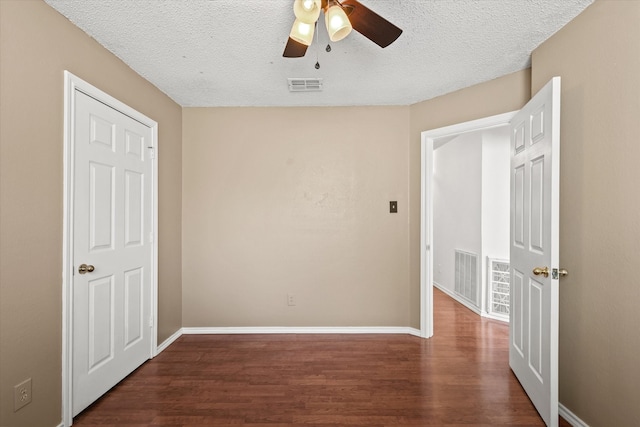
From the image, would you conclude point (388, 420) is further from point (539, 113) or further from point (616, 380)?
point (539, 113)

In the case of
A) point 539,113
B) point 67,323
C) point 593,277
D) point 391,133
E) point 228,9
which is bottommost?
point 67,323

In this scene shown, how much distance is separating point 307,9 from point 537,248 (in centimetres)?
192

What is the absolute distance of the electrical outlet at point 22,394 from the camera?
5.27 ft

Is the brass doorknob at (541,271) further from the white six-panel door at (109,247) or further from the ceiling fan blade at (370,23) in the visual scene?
the white six-panel door at (109,247)

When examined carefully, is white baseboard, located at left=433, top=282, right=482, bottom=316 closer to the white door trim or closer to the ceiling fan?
the white door trim

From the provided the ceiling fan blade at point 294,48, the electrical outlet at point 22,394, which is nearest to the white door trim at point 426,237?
the ceiling fan blade at point 294,48

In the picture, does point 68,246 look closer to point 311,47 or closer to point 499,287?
point 311,47

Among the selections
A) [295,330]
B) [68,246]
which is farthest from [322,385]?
[68,246]

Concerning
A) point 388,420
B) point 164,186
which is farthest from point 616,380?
point 164,186

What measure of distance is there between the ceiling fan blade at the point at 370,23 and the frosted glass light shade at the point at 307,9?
0.14 metres

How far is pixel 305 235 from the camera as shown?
11.3 feet

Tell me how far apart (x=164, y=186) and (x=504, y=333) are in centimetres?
378

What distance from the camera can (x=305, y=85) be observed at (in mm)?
2873

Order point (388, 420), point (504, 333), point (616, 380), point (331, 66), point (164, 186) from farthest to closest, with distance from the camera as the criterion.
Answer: point (504, 333)
point (164, 186)
point (331, 66)
point (388, 420)
point (616, 380)
